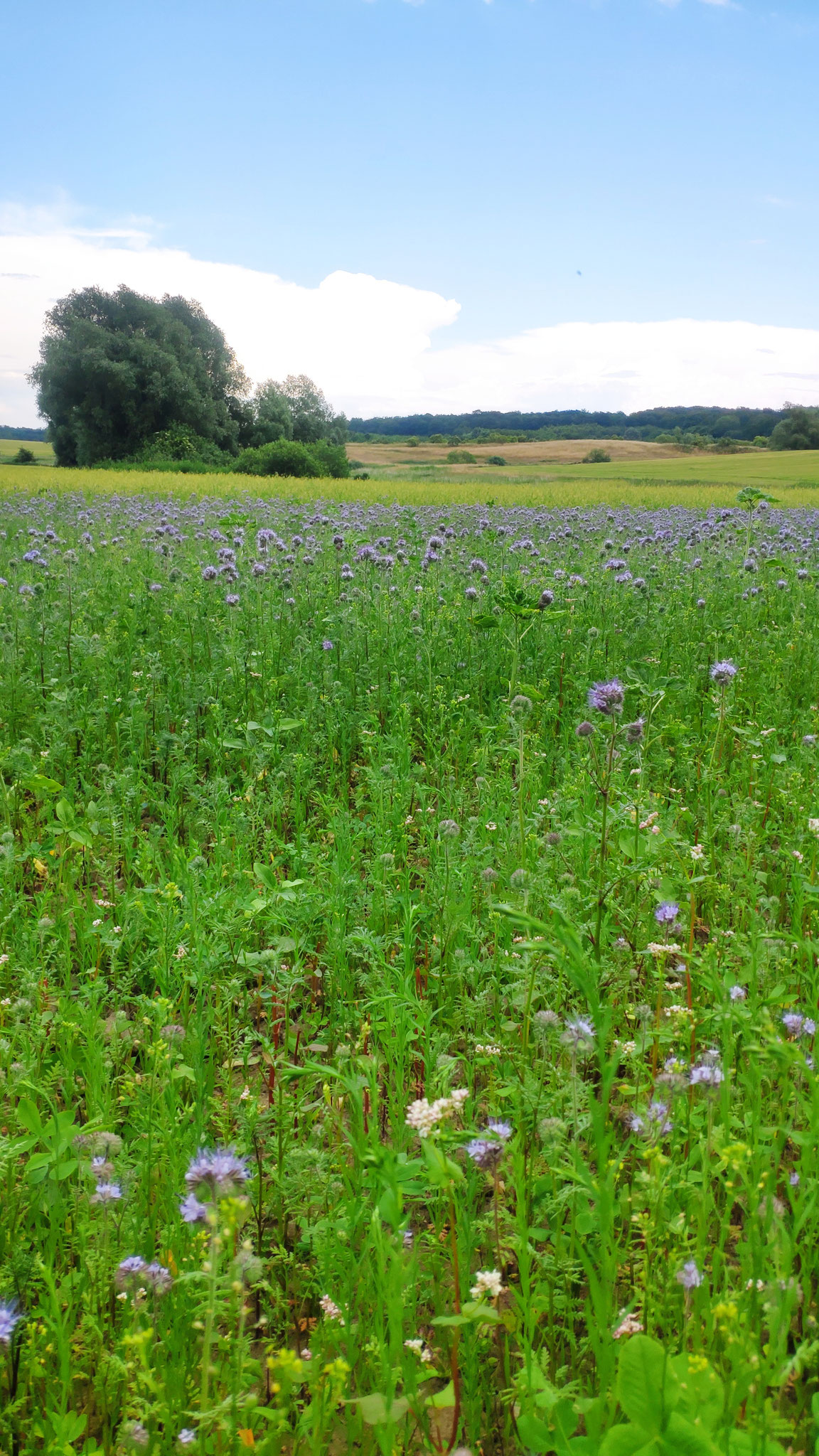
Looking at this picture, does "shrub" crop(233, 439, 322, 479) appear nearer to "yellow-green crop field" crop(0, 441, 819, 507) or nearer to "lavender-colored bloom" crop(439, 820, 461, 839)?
"yellow-green crop field" crop(0, 441, 819, 507)

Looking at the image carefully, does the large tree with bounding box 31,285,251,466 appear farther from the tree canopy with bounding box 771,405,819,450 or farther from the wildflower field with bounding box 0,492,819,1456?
the wildflower field with bounding box 0,492,819,1456

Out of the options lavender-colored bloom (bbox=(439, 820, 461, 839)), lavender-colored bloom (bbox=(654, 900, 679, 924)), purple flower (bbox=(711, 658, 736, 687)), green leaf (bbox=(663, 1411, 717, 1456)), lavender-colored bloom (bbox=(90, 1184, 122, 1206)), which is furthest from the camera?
purple flower (bbox=(711, 658, 736, 687))

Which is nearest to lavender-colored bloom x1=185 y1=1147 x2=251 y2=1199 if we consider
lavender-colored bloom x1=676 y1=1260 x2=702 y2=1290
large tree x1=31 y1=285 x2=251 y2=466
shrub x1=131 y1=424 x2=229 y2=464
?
lavender-colored bloom x1=676 y1=1260 x2=702 y2=1290

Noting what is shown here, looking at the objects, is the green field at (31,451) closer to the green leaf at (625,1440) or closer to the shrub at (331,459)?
the shrub at (331,459)

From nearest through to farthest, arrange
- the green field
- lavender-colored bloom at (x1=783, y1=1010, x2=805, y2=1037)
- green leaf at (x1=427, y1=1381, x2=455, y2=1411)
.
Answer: green leaf at (x1=427, y1=1381, x2=455, y2=1411), lavender-colored bloom at (x1=783, y1=1010, x2=805, y2=1037), the green field

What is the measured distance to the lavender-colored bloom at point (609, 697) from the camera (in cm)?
239

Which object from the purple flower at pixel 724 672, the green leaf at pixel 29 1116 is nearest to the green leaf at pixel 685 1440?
the green leaf at pixel 29 1116

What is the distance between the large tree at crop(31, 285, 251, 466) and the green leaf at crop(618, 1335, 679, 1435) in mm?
51590

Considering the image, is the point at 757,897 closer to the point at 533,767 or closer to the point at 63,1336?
the point at 533,767

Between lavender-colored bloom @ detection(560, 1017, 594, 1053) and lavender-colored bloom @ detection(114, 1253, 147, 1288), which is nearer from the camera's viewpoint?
lavender-colored bloom @ detection(114, 1253, 147, 1288)

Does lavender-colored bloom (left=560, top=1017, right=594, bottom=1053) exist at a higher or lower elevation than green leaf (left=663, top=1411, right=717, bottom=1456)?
higher

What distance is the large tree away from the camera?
4797cm

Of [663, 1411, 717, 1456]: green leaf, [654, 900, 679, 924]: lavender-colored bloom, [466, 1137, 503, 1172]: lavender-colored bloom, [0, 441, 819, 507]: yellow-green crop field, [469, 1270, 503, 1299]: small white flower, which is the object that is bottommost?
[663, 1411, 717, 1456]: green leaf

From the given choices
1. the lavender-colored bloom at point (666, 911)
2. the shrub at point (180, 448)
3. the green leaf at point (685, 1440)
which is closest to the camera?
the green leaf at point (685, 1440)
